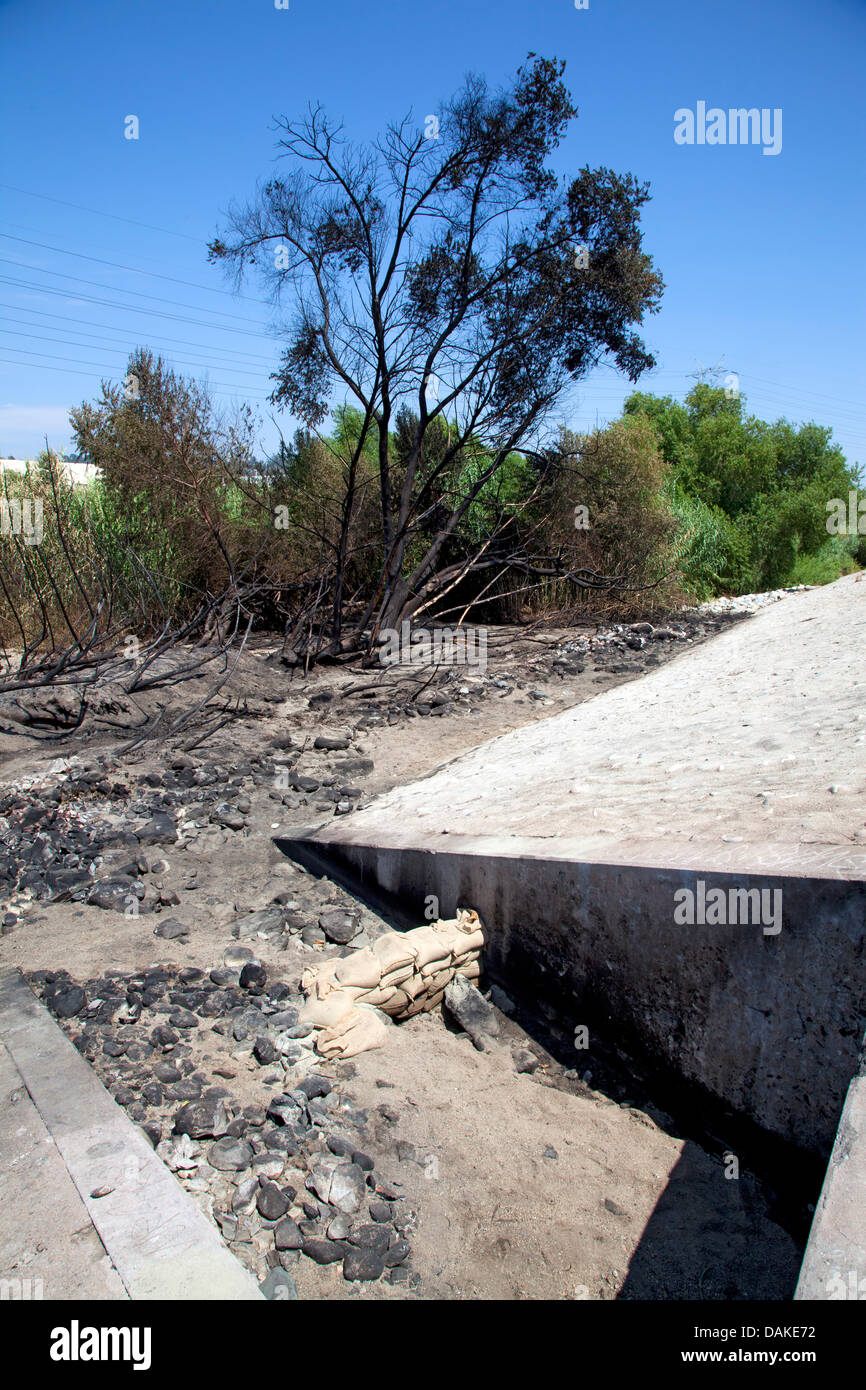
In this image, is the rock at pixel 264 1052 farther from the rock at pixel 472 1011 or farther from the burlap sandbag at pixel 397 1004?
the rock at pixel 472 1011

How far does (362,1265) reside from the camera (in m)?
1.97

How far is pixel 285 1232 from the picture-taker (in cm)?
204

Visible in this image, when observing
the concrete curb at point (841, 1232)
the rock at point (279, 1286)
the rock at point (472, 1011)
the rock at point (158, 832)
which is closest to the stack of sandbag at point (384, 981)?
the rock at point (472, 1011)

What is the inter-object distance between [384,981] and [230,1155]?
93cm

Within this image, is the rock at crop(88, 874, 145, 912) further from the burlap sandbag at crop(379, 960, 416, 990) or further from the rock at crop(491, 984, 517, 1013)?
the rock at crop(491, 984, 517, 1013)

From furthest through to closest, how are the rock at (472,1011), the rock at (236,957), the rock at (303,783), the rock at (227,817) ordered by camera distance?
the rock at (303,783), the rock at (227,817), the rock at (236,957), the rock at (472,1011)

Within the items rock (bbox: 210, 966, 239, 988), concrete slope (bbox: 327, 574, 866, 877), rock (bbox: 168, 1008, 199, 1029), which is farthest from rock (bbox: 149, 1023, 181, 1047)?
concrete slope (bbox: 327, 574, 866, 877)

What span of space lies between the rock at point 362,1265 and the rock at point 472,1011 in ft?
3.29

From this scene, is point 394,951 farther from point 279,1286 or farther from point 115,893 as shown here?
point 115,893

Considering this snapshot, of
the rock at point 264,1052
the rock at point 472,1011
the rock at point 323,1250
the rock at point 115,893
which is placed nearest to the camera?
the rock at point 323,1250

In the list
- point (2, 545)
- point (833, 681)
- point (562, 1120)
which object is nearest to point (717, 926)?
point (562, 1120)

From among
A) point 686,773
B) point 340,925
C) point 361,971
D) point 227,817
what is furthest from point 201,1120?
point 227,817

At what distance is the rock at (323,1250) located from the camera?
1.98 m

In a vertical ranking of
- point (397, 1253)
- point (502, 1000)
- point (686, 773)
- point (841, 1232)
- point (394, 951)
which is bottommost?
point (397, 1253)
